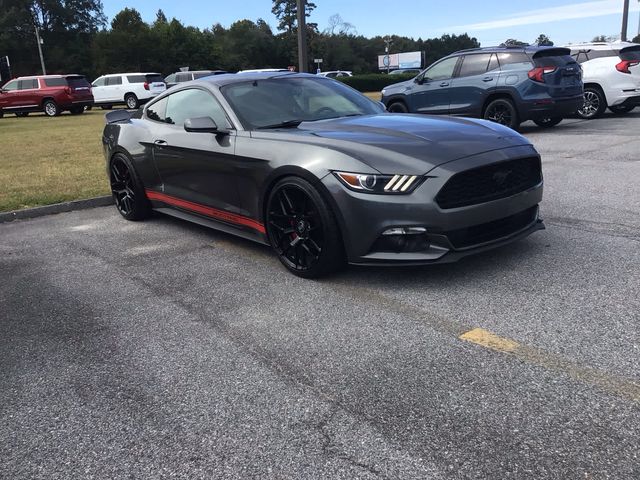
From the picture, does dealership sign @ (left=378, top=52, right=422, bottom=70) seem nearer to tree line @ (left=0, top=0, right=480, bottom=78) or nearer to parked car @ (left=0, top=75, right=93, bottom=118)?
tree line @ (left=0, top=0, right=480, bottom=78)

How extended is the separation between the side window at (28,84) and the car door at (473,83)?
21.3m

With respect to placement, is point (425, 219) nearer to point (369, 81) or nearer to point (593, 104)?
point (593, 104)

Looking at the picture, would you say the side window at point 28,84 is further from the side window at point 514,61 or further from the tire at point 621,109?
the tire at point 621,109

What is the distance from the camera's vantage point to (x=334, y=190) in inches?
153

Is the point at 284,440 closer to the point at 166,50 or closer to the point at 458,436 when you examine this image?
the point at 458,436

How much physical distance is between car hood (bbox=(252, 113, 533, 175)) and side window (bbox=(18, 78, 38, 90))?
25.9 meters

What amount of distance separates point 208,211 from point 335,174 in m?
1.60

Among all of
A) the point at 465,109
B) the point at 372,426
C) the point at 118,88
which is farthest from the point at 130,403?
the point at 118,88

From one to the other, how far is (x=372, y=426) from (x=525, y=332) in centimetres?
120

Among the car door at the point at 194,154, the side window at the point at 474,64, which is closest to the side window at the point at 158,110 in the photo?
the car door at the point at 194,154

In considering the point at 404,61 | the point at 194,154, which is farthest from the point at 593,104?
the point at 404,61

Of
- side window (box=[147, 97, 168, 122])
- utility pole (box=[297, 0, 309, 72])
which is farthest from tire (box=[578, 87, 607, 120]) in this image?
side window (box=[147, 97, 168, 122])

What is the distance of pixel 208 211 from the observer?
508cm

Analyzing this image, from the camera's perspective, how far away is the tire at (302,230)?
3.97 m
